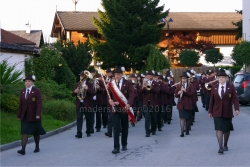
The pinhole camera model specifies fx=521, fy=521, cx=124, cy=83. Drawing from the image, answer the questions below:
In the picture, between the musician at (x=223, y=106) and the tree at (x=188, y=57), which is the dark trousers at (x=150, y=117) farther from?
the tree at (x=188, y=57)

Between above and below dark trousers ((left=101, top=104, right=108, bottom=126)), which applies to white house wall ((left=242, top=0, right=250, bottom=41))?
above

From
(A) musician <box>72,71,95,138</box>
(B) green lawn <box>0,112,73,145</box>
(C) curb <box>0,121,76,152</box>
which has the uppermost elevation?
(A) musician <box>72,71,95,138</box>

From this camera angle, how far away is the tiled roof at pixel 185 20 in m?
60.0

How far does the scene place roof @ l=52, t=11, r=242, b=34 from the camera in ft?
197

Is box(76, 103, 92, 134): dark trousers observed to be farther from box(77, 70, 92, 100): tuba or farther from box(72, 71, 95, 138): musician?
box(77, 70, 92, 100): tuba

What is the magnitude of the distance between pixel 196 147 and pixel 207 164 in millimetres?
2472

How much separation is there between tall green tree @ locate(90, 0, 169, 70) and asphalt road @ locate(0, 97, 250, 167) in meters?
31.4

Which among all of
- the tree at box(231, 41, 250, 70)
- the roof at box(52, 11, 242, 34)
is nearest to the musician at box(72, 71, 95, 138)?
the tree at box(231, 41, 250, 70)

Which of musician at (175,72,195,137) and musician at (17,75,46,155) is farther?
musician at (175,72,195,137)

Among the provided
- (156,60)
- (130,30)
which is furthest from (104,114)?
(130,30)

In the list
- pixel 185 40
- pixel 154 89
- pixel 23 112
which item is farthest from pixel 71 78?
pixel 185 40

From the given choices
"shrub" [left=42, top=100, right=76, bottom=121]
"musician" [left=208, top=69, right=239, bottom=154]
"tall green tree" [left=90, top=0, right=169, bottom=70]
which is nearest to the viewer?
"musician" [left=208, top=69, right=239, bottom=154]

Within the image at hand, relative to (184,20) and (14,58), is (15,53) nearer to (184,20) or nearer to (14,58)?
(14,58)

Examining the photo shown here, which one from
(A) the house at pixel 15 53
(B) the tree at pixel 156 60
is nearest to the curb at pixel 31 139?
(A) the house at pixel 15 53
